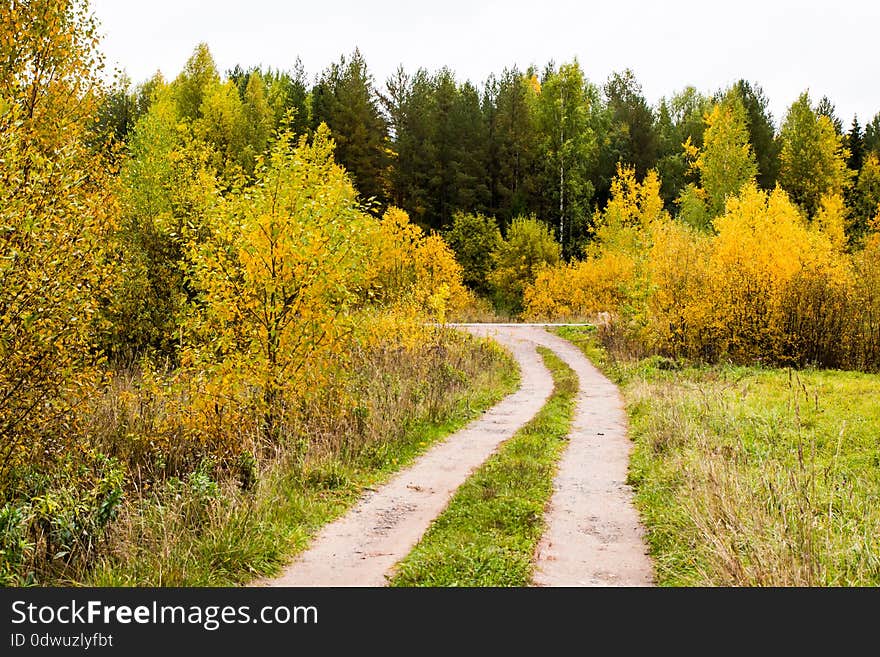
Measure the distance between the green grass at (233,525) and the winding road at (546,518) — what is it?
21 cm

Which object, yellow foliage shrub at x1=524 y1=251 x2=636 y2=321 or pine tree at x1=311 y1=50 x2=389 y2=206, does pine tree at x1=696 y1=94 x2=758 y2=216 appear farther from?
pine tree at x1=311 y1=50 x2=389 y2=206

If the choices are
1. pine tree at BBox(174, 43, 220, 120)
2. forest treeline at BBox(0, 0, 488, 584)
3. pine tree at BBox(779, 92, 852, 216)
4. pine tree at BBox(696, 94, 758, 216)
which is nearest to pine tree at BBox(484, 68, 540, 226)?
pine tree at BBox(696, 94, 758, 216)

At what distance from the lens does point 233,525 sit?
6.16 m

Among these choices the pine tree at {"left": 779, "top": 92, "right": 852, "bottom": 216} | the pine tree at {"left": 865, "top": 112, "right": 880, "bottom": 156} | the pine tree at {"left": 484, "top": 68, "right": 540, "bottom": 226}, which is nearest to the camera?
the pine tree at {"left": 779, "top": 92, "right": 852, "bottom": 216}

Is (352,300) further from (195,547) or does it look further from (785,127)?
(785,127)

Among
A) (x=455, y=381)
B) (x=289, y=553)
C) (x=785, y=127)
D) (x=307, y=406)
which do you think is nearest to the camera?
(x=289, y=553)

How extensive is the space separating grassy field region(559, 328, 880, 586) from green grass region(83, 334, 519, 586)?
322 centimetres

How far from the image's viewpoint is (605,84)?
54.4m

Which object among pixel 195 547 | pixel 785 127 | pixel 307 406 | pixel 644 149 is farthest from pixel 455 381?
pixel 785 127

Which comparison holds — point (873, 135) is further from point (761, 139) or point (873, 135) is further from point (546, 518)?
point (546, 518)

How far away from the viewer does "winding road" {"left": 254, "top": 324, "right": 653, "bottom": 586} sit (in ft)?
18.9

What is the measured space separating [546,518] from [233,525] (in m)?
3.06
